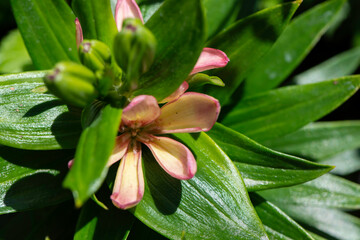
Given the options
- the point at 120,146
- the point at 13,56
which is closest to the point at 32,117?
the point at 120,146

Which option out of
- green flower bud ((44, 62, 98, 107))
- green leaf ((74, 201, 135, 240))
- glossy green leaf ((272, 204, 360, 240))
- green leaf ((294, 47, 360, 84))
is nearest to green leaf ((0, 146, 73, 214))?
green leaf ((74, 201, 135, 240))

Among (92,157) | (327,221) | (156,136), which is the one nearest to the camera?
(92,157)

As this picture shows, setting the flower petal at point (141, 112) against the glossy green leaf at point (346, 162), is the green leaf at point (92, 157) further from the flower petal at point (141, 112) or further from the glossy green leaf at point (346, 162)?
the glossy green leaf at point (346, 162)

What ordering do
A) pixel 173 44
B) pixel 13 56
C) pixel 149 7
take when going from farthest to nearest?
pixel 13 56 < pixel 149 7 < pixel 173 44

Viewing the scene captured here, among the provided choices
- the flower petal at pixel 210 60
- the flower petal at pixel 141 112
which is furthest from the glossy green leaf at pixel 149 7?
the flower petal at pixel 141 112

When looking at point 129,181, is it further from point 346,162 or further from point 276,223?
point 346,162

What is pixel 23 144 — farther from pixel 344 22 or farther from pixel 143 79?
pixel 344 22

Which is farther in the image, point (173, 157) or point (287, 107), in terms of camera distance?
point (287, 107)
